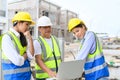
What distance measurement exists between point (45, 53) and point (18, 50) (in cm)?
85

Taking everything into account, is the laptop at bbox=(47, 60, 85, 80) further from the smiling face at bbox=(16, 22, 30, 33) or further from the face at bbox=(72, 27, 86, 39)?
the smiling face at bbox=(16, 22, 30, 33)

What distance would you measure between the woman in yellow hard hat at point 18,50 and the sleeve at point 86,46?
641 mm

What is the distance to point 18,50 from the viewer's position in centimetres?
300

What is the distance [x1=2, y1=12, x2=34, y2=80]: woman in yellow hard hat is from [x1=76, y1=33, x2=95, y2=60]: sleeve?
0.64m

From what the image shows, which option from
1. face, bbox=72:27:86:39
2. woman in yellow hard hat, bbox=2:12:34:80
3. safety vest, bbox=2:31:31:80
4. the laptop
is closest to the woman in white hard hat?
woman in yellow hard hat, bbox=2:12:34:80

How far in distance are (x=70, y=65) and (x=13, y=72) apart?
814mm

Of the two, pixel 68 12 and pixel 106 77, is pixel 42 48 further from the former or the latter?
pixel 68 12

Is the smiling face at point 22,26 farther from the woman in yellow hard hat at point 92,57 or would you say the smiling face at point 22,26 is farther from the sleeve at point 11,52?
the woman in yellow hard hat at point 92,57

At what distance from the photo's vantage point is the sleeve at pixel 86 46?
3.02m

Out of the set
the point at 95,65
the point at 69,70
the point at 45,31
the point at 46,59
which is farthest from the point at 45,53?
the point at 69,70

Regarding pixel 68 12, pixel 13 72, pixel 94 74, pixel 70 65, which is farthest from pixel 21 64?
→ pixel 68 12

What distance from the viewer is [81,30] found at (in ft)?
10.5

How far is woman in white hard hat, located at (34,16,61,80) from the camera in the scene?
3688 millimetres

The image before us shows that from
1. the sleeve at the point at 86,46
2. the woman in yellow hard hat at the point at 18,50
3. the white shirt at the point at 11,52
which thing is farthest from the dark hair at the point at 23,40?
the sleeve at the point at 86,46
